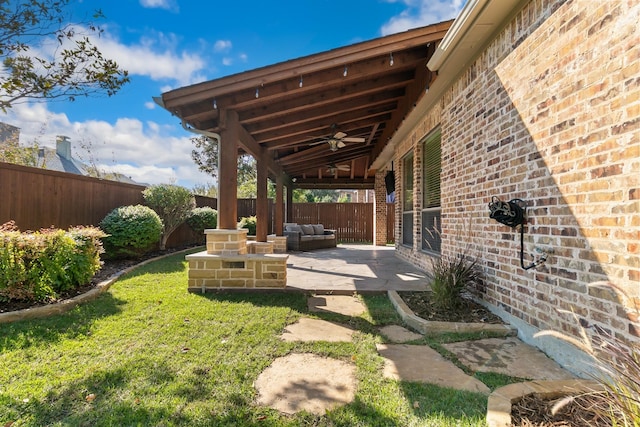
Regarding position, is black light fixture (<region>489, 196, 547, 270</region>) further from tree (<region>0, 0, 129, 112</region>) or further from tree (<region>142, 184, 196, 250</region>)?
tree (<region>142, 184, 196, 250</region>)

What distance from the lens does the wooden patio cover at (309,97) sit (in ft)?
14.1

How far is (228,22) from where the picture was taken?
23.2 feet

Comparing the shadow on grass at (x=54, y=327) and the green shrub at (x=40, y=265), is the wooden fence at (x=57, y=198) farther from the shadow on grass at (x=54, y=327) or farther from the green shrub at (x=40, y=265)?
the shadow on grass at (x=54, y=327)

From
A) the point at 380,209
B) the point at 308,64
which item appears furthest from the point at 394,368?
the point at 380,209

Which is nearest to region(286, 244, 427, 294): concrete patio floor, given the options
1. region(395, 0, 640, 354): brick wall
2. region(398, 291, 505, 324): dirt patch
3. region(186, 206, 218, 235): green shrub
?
region(398, 291, 505, 324): dirt patch

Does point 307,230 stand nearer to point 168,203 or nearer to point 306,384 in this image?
point 168,203

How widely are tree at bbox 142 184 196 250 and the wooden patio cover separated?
113 inches

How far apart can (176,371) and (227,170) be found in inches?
123

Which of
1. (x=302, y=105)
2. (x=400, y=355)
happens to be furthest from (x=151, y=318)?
(x=302, y=105)

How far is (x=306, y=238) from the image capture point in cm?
1025

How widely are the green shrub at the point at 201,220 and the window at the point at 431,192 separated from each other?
21.9 ft

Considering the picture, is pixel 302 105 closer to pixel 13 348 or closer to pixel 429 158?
pixel 429 158

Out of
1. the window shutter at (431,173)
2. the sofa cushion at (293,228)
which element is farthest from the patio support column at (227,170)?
the sofa cushion at (293,228)

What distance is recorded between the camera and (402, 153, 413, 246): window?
7.27 meters
